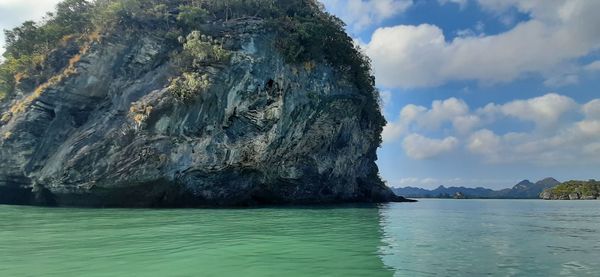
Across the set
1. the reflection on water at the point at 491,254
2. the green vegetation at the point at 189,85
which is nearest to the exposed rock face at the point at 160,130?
the green vegetation at the point at 189,85

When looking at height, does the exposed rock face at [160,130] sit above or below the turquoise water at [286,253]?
above

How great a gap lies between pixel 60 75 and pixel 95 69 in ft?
8.86

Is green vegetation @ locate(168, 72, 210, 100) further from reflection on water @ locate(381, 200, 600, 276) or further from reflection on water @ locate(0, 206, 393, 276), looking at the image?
reflection on water @ locate(381, 200, 600, 276)

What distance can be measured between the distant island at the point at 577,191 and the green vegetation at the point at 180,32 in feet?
228

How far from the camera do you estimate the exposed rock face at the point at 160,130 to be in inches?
1146

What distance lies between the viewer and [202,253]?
25.5ft

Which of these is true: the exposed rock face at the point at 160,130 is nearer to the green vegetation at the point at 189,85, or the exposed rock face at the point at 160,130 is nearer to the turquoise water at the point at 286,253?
the green vegetation at the point at 189,85

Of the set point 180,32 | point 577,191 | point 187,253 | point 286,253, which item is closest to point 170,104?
point 180,32

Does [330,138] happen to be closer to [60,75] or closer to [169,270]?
[60,75]

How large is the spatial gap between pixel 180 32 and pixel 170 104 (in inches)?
285

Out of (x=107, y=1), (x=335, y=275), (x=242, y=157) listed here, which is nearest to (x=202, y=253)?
(x=335, y=275)

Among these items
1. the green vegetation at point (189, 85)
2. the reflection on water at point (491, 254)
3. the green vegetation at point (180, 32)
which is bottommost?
the reflection on water at point (491, 254)

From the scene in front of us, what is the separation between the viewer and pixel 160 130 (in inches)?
1148

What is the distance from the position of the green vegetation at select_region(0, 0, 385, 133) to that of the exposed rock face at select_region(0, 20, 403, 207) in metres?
1.13
